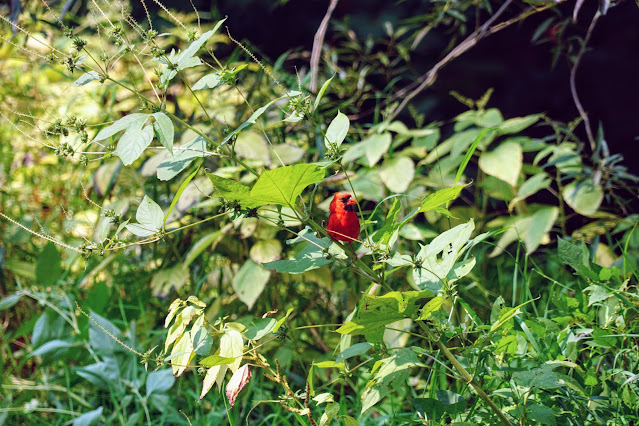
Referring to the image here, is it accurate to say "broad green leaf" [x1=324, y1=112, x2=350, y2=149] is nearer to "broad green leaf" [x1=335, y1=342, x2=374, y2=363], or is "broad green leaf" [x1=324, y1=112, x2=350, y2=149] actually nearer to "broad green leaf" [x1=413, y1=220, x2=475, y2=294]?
"broad green leaf" [x1=413, y1=220, x2=475, y2=294]

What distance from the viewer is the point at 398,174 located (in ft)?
5.10

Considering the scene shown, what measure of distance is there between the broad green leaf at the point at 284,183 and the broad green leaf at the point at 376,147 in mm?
784

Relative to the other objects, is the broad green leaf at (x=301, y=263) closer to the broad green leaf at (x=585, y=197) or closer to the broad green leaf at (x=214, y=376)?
the broad green leaf at (x=214, y=376)

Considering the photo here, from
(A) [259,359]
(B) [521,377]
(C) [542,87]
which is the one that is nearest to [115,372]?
A: (A) [259,359]

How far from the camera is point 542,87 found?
7.50 feet

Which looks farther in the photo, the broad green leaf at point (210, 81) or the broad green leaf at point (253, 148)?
the broad green leaf at point (253, 148)

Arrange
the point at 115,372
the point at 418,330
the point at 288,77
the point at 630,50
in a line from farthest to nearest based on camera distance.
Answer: the point at 630,50 → the point at 288,77 → the point at 418,330 → the point at 115,372

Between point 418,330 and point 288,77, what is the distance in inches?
33.7

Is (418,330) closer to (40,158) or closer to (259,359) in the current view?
(259,359)

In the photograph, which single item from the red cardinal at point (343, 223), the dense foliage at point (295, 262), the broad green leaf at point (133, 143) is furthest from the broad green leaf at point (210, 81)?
the red cardinal at point (343, 223)

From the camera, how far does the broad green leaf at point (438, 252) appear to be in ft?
2.64

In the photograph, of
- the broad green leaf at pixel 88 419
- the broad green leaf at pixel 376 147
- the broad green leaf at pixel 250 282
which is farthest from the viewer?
the broad green leaf at pixel 376 147

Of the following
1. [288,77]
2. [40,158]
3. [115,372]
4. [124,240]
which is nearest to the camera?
[124,240]

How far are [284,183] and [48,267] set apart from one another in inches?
43.9
